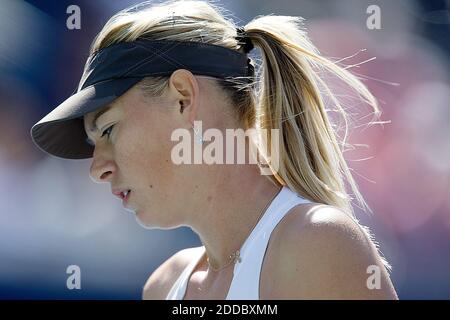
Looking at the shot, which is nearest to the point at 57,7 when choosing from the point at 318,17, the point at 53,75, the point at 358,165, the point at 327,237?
the point at 53,75

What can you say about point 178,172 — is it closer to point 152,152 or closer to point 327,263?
point 152,152

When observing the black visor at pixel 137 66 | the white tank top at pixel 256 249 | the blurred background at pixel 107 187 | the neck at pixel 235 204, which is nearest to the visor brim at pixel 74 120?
the black visor at pixel 137 66

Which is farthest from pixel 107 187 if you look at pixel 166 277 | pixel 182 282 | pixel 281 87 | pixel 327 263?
pixel 327 263

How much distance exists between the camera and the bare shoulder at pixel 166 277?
1.86 m

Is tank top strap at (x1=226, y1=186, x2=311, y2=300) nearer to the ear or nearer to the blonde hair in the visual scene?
the blonde hair

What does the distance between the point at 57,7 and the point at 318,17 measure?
129cm

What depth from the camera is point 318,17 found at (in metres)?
3.56

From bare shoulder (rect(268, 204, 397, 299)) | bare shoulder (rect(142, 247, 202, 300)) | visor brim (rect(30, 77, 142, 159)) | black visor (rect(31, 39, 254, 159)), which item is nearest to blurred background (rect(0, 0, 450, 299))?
bare shoulder (rect(142, 247, 202, 300))

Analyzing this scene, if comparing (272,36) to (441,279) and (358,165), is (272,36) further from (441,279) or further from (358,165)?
(441,279)

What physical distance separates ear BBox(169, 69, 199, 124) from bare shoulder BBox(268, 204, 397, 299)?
1.14 feet

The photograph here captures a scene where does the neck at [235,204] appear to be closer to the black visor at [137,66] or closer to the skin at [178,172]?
the skin at [178,172]

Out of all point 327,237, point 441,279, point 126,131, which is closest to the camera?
point 327,237

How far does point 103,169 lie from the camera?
5.09 feet

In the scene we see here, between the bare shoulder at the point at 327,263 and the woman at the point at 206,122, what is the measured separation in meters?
0.11
